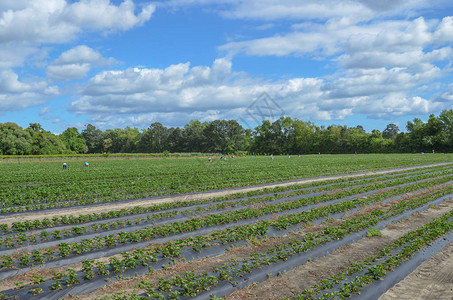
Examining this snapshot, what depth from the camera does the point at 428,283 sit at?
307 inches

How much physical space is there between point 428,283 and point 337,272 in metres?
2.06

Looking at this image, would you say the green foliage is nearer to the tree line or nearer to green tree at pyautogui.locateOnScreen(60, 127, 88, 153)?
the tree line

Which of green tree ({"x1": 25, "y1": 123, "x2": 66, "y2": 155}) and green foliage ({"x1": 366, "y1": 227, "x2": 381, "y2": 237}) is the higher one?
green tree ({"x1": 25, "y1": 123, "x2": 66, "y2": 155})

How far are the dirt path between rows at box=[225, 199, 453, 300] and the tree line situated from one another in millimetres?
97124

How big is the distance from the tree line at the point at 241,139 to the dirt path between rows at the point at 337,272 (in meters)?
97.1

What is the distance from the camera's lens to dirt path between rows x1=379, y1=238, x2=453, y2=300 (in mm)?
7195

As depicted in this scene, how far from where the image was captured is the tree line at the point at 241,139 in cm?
9538

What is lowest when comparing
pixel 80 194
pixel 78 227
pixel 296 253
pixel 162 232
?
pixel 296 253

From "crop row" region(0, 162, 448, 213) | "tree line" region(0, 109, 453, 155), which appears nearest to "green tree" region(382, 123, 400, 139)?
"tree line" region(0, 109, 453, 155)

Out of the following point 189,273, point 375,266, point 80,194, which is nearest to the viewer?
point 189,273

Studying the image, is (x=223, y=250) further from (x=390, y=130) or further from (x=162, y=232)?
(x=390, y=130)

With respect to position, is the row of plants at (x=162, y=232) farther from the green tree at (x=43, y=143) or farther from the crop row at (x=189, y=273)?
the green tree at (x=43, y=143)

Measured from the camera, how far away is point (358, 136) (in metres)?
112

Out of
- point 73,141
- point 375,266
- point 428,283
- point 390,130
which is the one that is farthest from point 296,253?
point 390,130
